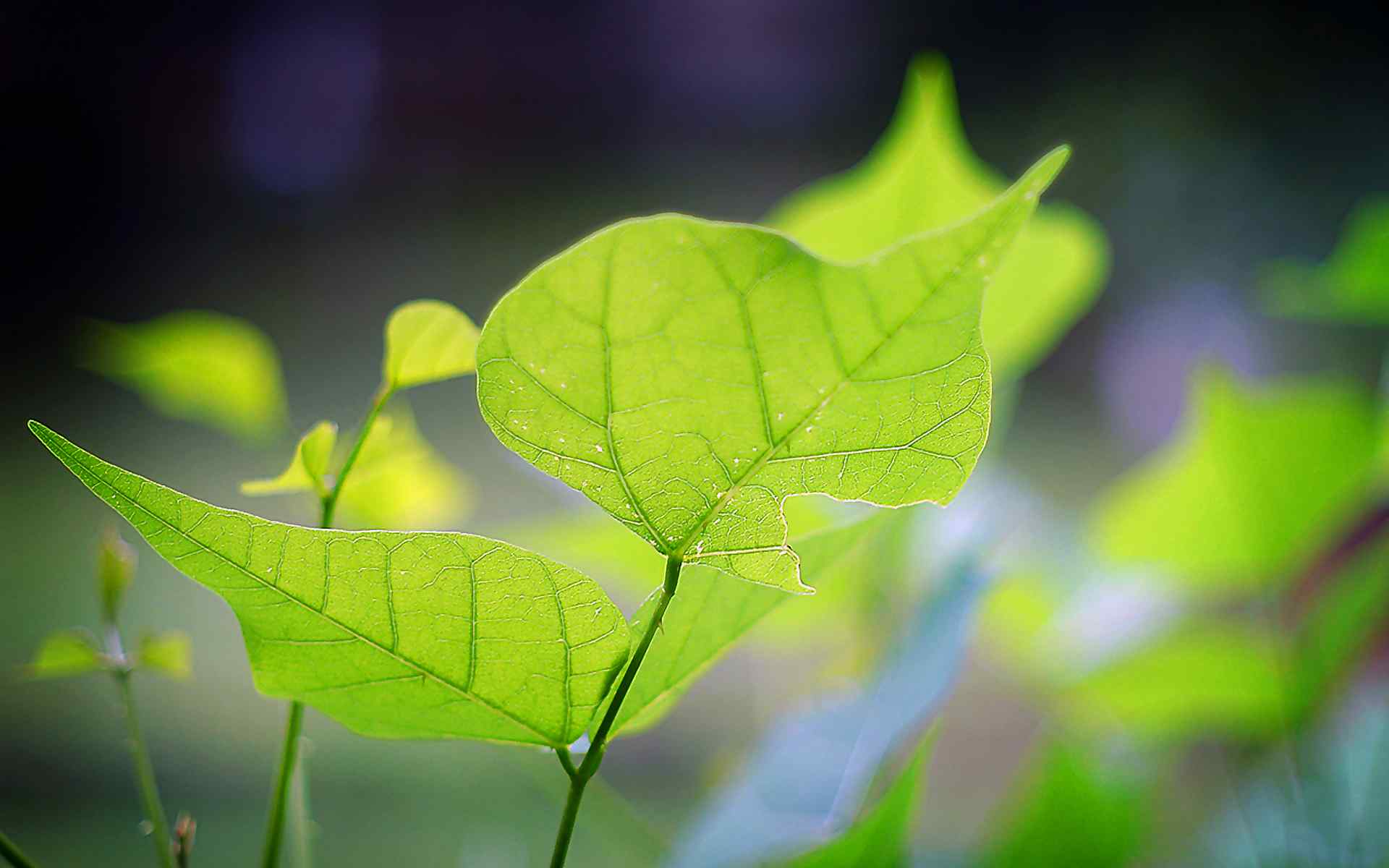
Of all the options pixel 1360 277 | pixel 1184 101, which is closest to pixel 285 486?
pixel 1360 277

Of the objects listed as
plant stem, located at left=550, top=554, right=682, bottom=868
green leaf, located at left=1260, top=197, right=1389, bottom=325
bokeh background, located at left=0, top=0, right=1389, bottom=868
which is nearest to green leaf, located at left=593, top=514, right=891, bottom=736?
plant stem, located at left=550, top=554, right=682, bottom=868

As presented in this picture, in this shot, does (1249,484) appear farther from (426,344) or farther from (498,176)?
(498,176)

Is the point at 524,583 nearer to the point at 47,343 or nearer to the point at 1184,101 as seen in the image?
the point at 47,343

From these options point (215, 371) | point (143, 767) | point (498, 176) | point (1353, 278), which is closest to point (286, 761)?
point (143, 767)

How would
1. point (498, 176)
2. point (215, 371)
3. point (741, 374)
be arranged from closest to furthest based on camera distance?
point (741, 374)
point (215, 371)
point (498, 176)

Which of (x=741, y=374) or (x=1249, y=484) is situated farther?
(x=1249, y=484)

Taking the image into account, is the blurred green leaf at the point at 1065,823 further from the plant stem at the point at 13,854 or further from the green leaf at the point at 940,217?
the plant stem at the point at 13,854
